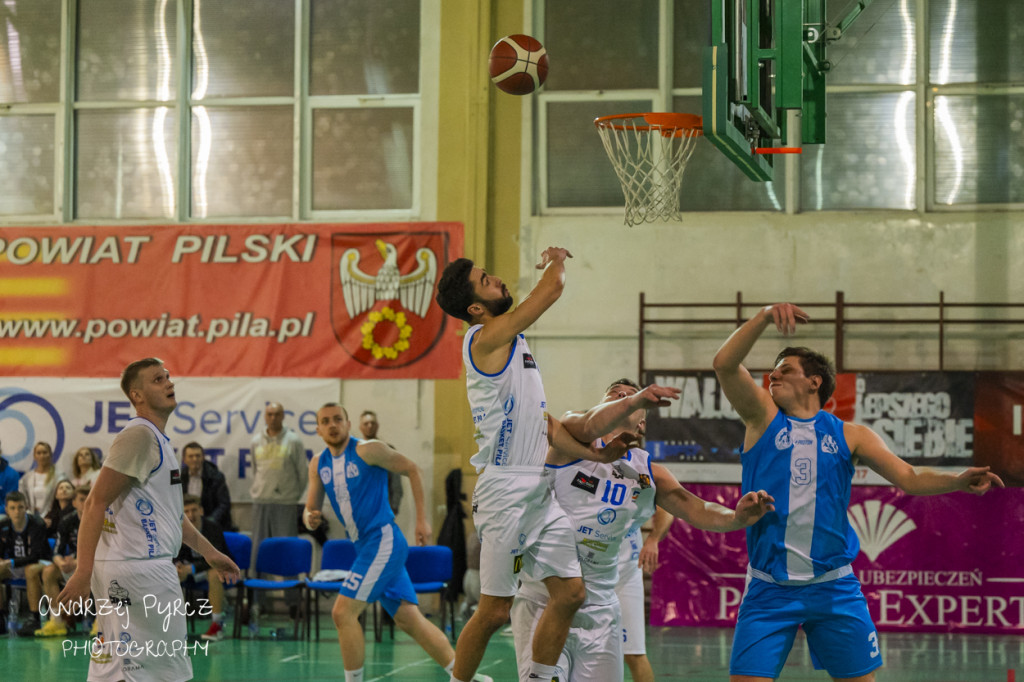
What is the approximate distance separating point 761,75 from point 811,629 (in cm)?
397

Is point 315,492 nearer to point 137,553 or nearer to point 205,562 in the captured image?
point 137,553

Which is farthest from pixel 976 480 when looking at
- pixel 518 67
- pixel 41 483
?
pixel 41 483

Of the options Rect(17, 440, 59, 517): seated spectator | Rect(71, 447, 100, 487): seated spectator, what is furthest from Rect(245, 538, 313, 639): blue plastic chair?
Rect(17, 440, 59, 517): seated spectator

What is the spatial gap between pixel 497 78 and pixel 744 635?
568cm

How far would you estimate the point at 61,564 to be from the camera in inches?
472

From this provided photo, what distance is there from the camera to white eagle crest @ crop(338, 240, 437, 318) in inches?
557

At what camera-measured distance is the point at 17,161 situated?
15242 millimetres

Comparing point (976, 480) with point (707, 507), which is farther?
point (707, 507)

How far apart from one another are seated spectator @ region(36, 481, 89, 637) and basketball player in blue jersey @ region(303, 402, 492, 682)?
476 centimetres

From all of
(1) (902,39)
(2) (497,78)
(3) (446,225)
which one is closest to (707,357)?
(3) (446,225)

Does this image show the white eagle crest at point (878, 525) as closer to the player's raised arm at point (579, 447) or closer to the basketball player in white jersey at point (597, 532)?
the basketball player in white jersey at point (597, 532)

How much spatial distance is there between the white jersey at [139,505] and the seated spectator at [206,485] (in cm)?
760

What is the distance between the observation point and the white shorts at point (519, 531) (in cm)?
584

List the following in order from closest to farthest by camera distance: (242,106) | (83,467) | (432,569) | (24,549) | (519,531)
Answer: (519,531)
(432,569)
(24,549)
(83,467)
(242,106)
